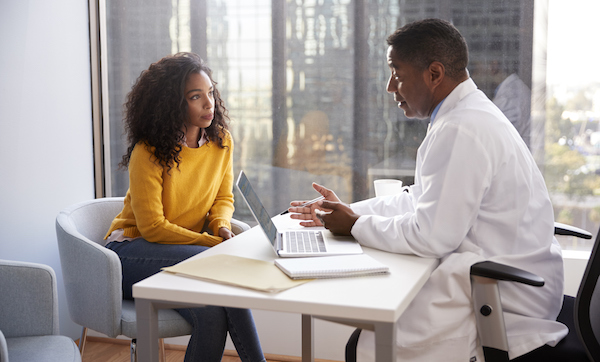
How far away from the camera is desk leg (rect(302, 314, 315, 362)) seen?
1901mm

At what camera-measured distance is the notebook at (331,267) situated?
1202 mm

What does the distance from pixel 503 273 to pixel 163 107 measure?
1.43m

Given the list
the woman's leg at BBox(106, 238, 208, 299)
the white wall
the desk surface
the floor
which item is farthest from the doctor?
the white wall

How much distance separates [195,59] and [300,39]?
0.72 metres

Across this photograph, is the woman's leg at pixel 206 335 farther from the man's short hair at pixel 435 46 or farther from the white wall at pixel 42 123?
the white wall at pixel 42 123

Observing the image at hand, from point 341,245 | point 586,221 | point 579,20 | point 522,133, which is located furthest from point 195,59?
point 586,221

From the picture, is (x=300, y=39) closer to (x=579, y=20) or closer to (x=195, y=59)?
(x=195, y=59)

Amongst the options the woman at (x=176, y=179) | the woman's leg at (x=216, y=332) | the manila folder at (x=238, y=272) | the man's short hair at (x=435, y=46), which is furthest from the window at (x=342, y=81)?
the manila folder at (x=238, y=272)

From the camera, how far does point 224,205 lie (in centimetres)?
227

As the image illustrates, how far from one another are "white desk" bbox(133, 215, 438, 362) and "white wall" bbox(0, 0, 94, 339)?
1.48 meters

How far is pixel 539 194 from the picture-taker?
146cm

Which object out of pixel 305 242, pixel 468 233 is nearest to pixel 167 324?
pixel 305 242

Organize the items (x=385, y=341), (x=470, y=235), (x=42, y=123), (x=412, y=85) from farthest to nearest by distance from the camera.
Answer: (x=42, y=123) → (x=412, y=85) → (x=470, y=235) → (x=385, y=341)

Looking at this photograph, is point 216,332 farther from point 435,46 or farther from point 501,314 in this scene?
point 435,46
